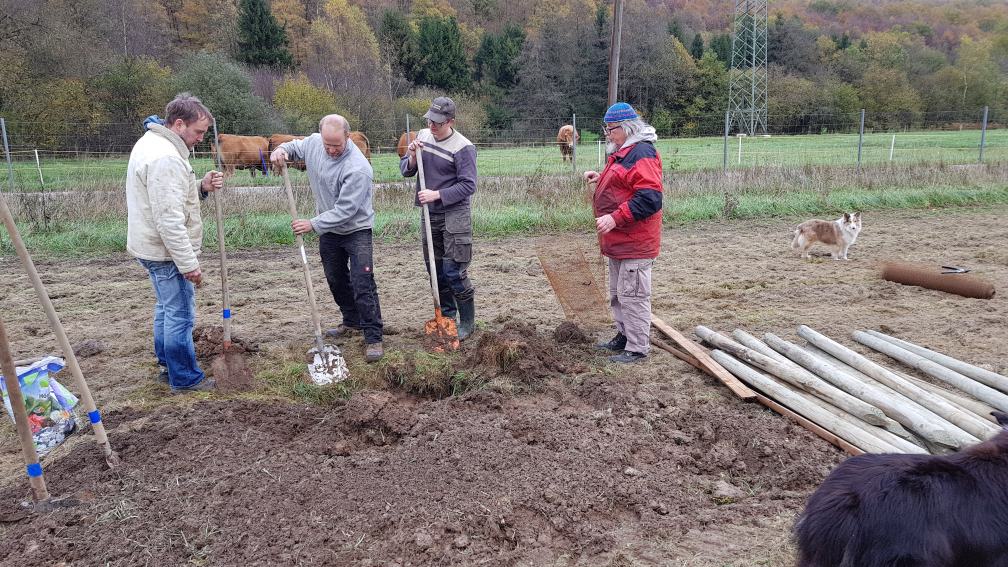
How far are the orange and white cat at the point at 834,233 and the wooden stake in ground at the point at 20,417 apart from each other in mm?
9181

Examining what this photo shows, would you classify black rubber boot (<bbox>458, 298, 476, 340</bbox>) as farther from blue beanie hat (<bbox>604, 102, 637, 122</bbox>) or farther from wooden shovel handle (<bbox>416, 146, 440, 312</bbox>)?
blue beanie hat (<bbox>604, 102, 637, 122</bbox>)

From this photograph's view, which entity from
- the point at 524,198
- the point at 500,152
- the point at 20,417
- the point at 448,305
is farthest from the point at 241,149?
the point at 20,417

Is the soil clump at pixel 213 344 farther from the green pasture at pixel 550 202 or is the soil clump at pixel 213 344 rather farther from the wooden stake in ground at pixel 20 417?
the green pasture at pixel 550 202

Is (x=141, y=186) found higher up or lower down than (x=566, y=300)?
higher up

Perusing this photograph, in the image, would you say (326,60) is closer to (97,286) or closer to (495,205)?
Answer: (495,205)

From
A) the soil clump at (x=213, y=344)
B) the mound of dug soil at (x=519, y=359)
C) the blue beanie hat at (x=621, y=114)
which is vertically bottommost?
the mound of dug soil at (x=519, y=359)

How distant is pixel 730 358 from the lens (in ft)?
16.2

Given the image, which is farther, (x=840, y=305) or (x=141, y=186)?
(x=840, y=305)

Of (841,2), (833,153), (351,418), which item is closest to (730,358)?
(351,418)

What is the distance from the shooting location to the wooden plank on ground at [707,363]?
4425 millimetres

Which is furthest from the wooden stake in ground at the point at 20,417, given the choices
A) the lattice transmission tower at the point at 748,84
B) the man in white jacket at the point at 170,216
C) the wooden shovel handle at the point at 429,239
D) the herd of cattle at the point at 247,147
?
the lattice transmission tower at the point at 748,84

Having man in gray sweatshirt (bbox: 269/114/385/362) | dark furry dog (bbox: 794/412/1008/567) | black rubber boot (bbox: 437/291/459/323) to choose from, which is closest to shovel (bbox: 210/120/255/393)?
man in gray sweatshirt (bbox: 269/114/385/362)

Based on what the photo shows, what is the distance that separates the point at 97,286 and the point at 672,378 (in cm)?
722

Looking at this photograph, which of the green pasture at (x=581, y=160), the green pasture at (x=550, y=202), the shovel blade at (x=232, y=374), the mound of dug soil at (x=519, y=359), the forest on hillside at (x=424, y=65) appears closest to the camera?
the shovel blade at (x=232, y=374)
